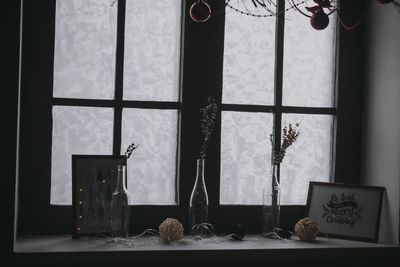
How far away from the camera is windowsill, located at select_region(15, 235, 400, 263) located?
82.4 inches

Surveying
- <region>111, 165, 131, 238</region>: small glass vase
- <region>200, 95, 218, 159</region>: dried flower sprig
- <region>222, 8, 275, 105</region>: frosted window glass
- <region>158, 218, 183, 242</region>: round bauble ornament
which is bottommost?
<region>158, 218, 183, 242</region>: round bauble ornament

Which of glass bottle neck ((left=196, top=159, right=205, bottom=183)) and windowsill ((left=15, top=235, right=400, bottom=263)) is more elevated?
glass bottle neck ((left=196, top=159, right=205, bottom=183))

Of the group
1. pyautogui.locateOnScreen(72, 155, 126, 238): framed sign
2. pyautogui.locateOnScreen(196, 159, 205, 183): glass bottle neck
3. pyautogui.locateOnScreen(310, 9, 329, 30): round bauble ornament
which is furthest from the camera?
pyautogui.locateOnScreen(196, 159, 205, 183): glass bottle neck

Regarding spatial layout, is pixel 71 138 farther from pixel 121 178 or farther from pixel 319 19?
pixel 319 19

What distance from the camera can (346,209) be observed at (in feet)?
8.32

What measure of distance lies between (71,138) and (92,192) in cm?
27

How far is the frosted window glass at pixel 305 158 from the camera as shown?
2648 mm

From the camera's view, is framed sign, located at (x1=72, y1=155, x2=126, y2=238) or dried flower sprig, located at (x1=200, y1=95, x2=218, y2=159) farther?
dried flower sprig, located at (x1=200, y1=95, x2=218, y2=159)

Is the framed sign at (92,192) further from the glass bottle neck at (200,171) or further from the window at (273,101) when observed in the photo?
the window at (273,101)

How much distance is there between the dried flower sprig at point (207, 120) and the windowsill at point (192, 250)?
396 millimetres

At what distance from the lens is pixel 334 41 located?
2701 mm

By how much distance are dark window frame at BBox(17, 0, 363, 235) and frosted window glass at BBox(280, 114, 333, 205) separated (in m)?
0.04

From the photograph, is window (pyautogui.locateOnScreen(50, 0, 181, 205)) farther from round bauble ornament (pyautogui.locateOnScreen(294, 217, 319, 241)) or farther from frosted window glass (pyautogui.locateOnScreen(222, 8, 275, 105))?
round bauble ornament (pyautogui.locateOnScreen(294, 217, 319, 241))

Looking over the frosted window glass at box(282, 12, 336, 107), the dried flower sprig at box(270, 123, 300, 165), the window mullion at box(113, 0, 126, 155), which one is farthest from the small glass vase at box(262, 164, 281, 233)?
the window mullion at box(113, 0, 126, 155)
